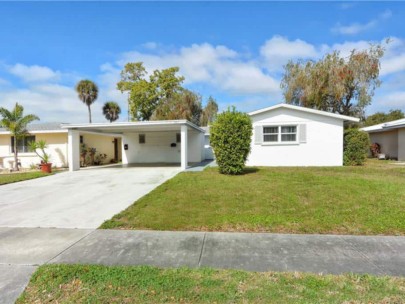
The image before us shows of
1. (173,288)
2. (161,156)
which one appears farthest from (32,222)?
(161,156)

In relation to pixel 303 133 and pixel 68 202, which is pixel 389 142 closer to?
pixel 303 133

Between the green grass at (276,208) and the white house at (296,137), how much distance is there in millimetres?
5360

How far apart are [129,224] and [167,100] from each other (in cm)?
2886

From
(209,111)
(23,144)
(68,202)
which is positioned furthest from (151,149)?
(209,111)

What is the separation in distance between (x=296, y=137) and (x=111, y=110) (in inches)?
1078

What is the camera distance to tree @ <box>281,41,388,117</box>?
66.2ft

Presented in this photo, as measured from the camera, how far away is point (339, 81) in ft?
66.8

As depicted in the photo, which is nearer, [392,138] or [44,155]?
[44,155]

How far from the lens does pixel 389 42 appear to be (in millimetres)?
19922

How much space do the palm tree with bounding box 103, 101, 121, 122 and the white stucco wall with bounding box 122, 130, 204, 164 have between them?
17.0 m

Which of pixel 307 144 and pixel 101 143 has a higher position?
pixel 101 143

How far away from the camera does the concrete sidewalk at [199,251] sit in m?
3.19

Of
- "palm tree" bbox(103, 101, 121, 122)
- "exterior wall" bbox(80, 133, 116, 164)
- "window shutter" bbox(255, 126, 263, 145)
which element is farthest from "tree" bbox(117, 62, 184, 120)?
"window shutter" bbox(255, 126, 263, 145)

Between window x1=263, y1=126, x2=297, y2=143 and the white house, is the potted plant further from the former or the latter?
window x1=263, y1=126, x2=297, y2=143
